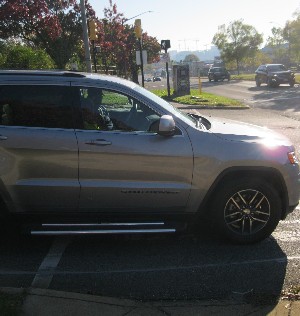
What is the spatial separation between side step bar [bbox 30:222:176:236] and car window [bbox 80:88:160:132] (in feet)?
3.08

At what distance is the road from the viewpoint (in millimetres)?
3904

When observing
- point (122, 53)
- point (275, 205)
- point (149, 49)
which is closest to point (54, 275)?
point (275, 205)

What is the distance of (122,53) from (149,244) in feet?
113

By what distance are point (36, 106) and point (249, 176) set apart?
2.25m

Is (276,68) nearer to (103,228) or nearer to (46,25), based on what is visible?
(46,25)

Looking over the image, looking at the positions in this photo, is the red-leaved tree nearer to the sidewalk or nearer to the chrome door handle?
the chrome door handle

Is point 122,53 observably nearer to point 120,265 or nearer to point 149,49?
point 149,49

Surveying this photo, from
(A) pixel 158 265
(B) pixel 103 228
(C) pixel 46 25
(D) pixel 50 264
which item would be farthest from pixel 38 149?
(C) pixel 46 25

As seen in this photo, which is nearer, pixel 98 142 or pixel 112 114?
pixel 98 142

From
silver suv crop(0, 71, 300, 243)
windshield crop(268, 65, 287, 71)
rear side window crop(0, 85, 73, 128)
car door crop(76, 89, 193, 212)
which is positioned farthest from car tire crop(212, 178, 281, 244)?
windshield crop(268, 65, 287, 71)

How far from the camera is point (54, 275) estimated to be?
4176mm

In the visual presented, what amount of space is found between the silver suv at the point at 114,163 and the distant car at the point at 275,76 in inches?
1162

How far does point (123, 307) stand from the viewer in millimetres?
3436

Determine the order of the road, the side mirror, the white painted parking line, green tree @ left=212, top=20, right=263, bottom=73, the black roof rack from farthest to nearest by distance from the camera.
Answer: green tree @ left=212, top=20, right=263, bottom=73, the black roof rack, the side mirror, the white painted parking line, the road
